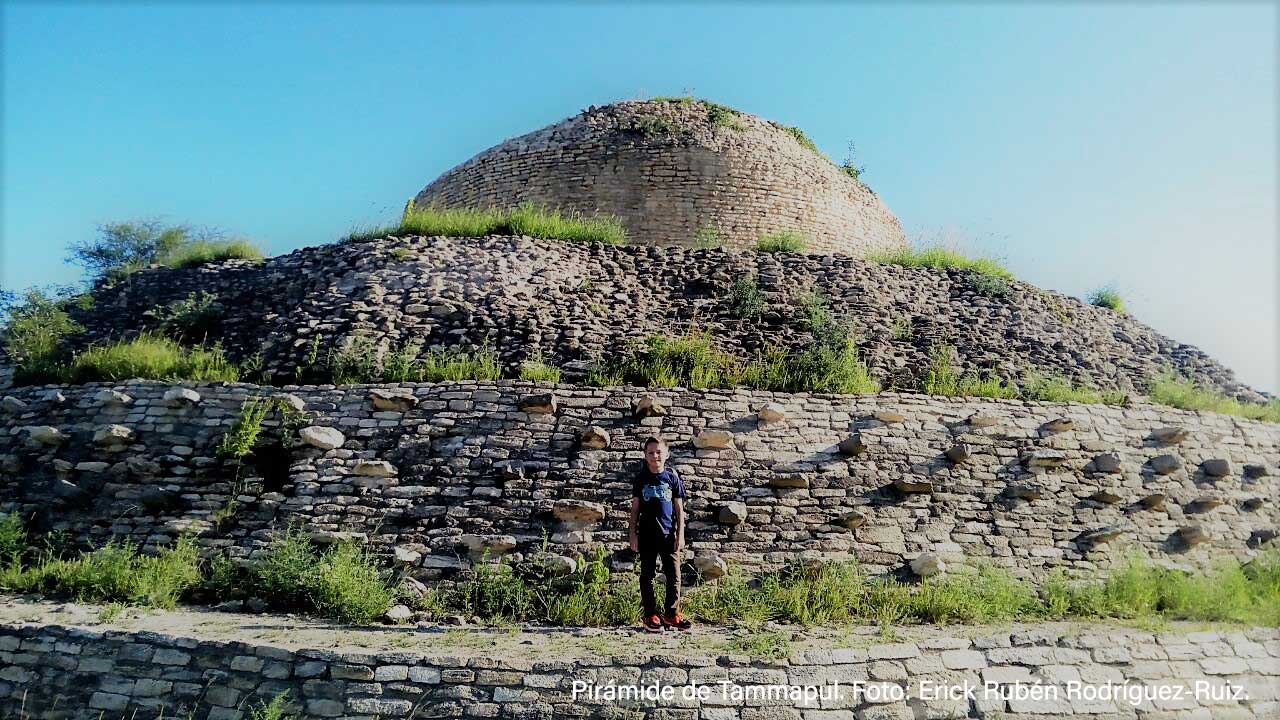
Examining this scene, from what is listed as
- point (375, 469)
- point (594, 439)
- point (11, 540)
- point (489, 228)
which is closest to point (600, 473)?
point (594, 439)

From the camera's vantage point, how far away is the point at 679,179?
12.6 metres

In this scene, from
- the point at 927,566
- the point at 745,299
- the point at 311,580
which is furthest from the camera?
the point at 745,299

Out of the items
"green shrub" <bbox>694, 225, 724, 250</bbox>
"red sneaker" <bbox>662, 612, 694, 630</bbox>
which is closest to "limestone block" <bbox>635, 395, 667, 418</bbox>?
"red sneaker" <bbox>662, 612, 694, 630</bbox>

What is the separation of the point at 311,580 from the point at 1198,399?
375 inches

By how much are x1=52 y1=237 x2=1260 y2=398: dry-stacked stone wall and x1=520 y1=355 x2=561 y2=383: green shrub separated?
159mm

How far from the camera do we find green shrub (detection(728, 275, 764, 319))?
8727 mm

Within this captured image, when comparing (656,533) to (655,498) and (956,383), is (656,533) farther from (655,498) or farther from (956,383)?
(956,383)

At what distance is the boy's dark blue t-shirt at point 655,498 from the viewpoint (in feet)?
17.4

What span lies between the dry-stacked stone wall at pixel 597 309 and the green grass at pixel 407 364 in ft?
0.50

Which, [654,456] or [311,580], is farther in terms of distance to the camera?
[311,580]

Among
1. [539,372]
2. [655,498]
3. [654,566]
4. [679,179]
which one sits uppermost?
[679,179]

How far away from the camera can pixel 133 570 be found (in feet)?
20.0

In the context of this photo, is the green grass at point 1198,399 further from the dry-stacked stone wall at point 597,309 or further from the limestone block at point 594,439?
the limestone block at point 594,439

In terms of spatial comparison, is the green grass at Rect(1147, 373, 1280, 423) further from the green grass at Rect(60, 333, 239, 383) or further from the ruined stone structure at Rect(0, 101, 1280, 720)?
the green grass at Rect(60, 333, 239, 383)
